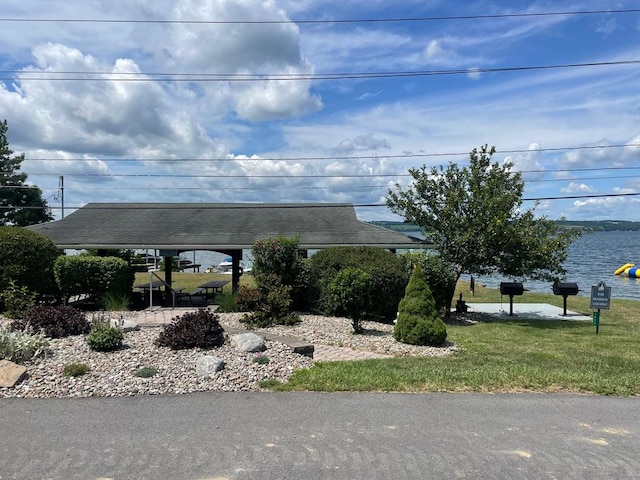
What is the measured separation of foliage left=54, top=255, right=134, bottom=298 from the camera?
44.1 feet

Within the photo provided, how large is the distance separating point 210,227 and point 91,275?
16.6 feet

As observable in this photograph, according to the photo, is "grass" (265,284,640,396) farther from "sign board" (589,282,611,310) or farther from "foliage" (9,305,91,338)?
"foliage" (9,305,91,338)

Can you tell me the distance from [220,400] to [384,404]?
78.3 inches

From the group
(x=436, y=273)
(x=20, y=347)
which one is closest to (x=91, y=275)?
(x=20, y=347)

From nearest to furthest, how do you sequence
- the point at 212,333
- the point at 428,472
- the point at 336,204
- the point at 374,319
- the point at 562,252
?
1. the point at 428,472
2. the point at 212,333
3. the point at 374,319
4. the point at 562,252
5. the point at 336,204

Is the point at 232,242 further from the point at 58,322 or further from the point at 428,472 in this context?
the point at 428,472

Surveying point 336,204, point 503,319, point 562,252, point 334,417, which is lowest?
point 503,319

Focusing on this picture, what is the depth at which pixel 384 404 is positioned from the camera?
5727mm

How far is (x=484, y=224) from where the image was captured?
46.8 feet

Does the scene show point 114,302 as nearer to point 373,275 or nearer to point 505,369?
point 373,275

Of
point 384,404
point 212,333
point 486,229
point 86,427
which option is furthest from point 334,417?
point 486,229

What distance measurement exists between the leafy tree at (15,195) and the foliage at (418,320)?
4001 cm

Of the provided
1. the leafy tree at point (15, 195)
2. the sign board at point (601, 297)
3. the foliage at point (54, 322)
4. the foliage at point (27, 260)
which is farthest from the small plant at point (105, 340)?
the leafy tree at point (15, 195)

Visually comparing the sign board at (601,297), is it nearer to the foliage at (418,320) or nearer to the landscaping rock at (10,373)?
the foliage at (418,320)
